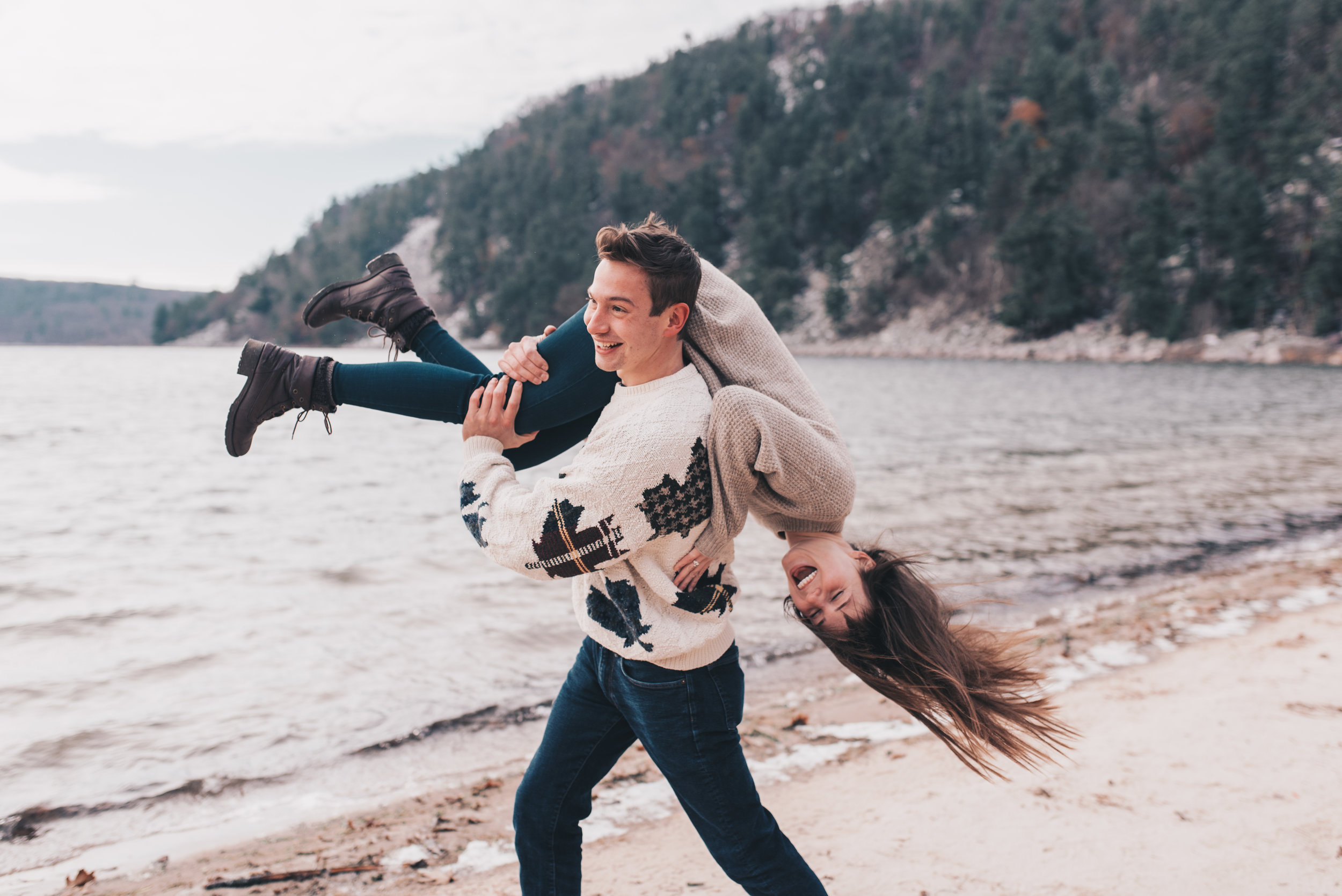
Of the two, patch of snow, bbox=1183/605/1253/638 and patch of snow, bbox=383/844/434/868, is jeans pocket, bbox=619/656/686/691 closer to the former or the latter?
patch of snow, bbox=383/844/434/868

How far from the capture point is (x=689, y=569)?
190 centimetres

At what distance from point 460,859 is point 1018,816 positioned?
2246 mm

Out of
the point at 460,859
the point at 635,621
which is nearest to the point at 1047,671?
the point at 460,859

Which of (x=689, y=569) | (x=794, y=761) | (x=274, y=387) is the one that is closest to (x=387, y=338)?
(x=274, y=387)

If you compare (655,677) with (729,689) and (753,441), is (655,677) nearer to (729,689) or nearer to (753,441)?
(729,689)

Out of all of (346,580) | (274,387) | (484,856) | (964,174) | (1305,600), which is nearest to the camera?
(274,387)

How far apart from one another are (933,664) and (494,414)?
1.34 meters

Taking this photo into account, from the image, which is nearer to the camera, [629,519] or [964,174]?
[629,519]

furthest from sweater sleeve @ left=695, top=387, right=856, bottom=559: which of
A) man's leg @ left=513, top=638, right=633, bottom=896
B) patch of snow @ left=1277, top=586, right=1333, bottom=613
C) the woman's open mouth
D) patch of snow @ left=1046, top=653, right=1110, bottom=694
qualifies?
patch of snow @ left=1277, top=586, right=1333, bottom=613

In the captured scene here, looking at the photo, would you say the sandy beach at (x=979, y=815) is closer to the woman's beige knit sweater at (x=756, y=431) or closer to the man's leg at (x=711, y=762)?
the man's leg at (x=711, y=762)

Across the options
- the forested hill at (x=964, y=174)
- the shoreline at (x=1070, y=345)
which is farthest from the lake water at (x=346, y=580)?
the forested hill at (x=964, y=174)

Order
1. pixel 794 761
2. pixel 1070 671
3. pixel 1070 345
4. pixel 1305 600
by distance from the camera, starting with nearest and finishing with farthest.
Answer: pixel 794 761 < pixel 1070 671 < pixel 1305 600 < pixel 1070 345

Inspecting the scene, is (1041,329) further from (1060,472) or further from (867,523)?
(867,523)

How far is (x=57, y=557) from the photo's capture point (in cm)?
973
